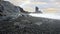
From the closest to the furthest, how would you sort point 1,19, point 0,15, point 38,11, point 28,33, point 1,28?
point 28,33
point 1,28
point 1,19
point 0,15
point 38,11

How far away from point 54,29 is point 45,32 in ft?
8.90

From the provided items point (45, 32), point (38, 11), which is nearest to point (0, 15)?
point (45, 32)

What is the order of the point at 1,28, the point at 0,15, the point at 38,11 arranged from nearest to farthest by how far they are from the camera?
the point at 1,28
the point at 0,15
the point at 38,11

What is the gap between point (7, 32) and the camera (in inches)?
942

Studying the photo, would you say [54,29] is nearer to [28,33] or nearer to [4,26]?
[28,33]

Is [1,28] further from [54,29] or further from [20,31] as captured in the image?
[54,29]

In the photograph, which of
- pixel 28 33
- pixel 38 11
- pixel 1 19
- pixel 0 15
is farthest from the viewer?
pixel 38 11

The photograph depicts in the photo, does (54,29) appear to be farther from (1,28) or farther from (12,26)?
(1,28)

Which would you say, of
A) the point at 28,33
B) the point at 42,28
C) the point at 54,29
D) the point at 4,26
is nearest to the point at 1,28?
the point at 4,26

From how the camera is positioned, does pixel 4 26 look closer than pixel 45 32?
No

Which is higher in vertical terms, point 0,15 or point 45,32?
point 0,15

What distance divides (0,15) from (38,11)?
22735 millimetres

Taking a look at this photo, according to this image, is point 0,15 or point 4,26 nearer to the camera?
point 4,26

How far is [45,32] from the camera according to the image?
24312mm
